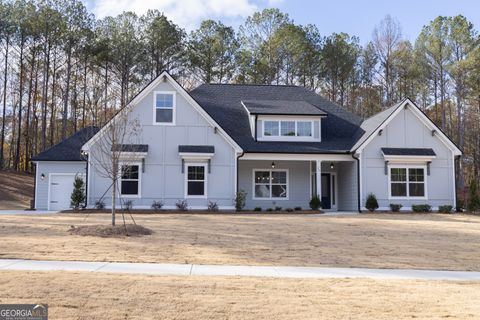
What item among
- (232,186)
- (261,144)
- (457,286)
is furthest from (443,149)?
(457,286)

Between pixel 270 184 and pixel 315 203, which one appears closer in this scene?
pixel 315 203

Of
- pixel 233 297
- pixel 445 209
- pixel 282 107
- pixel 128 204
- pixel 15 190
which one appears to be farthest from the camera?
pixel 15 190

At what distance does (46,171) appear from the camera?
2397 cm

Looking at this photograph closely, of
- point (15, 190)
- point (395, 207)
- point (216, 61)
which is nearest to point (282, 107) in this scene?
point (395, 207)

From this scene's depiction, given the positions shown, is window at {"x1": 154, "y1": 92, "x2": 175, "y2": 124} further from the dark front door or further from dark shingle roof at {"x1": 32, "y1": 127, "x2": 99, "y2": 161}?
the dark front door

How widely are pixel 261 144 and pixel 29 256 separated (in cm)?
1590

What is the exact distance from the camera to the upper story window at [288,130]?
24.6 m

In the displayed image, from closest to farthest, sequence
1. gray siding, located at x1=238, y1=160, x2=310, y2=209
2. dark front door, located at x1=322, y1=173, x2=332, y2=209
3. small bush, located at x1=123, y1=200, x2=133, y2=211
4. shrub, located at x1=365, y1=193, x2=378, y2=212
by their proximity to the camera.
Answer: small bush, located at x1=123, y1=200, x2=133, y2=211
shrub, located at x1=365, y1=193, x2=378, y2=212
gray siding, located at x1=238, y1=160, x2=310, y2=209
dark front door, located at x1=322, y1=173, x2=332, y2=209

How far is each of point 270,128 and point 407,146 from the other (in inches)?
284

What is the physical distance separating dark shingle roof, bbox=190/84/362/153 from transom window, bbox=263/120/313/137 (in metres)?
0.64

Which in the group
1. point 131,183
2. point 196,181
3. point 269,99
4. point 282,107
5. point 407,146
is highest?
point 269,99

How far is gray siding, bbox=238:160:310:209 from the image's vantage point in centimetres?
2436

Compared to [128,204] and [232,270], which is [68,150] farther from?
[232,270]

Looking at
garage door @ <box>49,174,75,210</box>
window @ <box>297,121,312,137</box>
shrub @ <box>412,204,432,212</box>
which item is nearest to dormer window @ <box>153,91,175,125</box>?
garage door @ <box>49,174,75,210</box>
